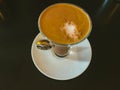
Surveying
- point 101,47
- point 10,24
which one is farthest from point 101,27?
point 10,24

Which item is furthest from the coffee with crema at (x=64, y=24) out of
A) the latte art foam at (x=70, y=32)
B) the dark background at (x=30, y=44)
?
the dark background at (x=30, y=44)

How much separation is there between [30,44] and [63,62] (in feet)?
0.41

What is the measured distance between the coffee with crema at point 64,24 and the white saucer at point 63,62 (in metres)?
0.10

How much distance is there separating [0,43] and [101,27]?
14.0 inches

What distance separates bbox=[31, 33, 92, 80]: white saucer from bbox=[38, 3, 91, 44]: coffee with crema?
0.10 metres

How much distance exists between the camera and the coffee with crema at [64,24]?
0.61 meters

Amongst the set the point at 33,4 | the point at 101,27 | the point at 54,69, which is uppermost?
the point at 33,4

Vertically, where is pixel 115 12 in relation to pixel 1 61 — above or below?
above

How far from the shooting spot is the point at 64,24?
63 cm

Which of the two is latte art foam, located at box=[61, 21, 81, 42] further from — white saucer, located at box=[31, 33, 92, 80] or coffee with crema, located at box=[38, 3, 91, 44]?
white saucer, located at box=[31, 33, 92, 80]

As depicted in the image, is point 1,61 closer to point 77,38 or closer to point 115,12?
point 77,38

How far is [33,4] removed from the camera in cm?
78

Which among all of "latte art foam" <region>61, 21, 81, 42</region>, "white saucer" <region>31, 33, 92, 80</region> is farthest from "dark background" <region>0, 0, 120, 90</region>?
"latte art foam" <region>61, 21, 81, 42</region>

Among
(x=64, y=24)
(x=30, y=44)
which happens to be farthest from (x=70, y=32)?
(x=30, y=44)
